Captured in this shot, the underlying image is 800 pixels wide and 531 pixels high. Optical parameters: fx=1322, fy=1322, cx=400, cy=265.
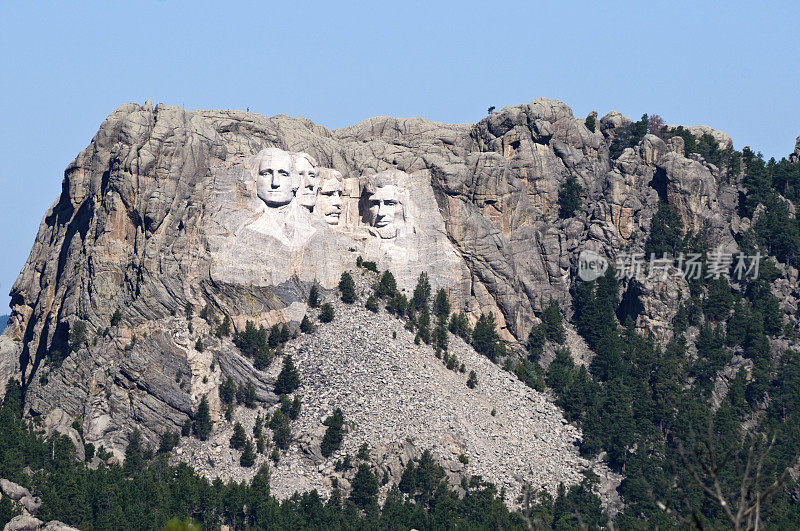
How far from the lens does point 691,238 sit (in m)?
156

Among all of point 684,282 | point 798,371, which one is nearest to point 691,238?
point 684,282

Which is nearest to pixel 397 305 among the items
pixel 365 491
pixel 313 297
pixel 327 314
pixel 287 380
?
pixel 327 314

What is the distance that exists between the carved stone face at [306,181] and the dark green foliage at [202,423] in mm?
24416

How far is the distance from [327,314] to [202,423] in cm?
1773

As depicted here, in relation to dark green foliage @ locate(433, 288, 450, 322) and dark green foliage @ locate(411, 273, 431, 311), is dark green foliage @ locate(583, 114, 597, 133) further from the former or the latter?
dark green foliage @ locate(411, 273, 431, 311)

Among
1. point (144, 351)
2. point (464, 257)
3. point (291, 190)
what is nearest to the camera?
point (144, 351)

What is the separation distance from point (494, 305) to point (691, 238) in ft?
89.3

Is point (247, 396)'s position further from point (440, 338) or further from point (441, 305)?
point (441, 305)

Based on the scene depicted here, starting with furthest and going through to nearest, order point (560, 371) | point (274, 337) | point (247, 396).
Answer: point (560, 371) → point (274, 337) → point (247, 396)

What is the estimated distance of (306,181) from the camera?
136375 mm

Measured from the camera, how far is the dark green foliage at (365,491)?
11788 centimetres

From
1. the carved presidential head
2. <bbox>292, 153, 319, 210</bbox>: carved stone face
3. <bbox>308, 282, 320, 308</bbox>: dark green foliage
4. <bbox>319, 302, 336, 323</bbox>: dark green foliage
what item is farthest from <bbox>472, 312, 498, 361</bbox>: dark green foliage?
<bbox>292, 153, 319, 210</bbox>: carved stone face

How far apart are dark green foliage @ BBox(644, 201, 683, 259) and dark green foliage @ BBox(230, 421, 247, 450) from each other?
55668 millimetres

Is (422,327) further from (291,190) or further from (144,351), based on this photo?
(144,351)
